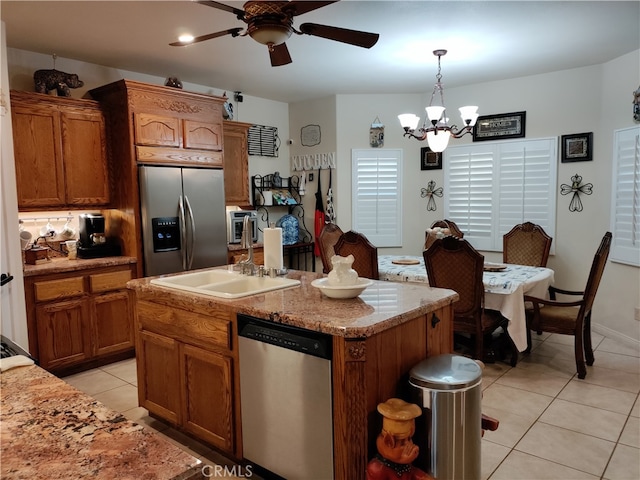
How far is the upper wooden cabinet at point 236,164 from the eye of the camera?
511 centimetres

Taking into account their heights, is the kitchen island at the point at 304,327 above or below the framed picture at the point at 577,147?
below

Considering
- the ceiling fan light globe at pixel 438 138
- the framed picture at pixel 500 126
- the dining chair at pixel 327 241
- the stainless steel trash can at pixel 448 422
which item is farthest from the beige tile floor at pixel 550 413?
the framed picture at pixel 500 126

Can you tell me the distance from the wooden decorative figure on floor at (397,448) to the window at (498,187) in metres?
3.94

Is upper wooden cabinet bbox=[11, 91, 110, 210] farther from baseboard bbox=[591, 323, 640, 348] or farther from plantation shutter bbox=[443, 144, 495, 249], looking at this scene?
baseboard bbox=[591, 323, 640, 348]

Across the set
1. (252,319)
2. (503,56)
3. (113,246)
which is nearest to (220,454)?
(252,319)

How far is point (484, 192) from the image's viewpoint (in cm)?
530

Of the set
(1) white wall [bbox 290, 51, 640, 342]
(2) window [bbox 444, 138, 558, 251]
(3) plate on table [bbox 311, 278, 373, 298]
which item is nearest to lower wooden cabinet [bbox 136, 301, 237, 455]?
(3) plate on table [bbox 311, 278, 373, 298]

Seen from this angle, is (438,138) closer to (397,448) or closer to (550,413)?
(550,413)

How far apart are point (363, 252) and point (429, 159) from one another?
2269 millimetres

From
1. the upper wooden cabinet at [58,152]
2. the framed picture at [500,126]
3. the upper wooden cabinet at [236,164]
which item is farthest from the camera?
the upper wooden cabinet at [236,164]

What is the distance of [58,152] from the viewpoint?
3.76 metres

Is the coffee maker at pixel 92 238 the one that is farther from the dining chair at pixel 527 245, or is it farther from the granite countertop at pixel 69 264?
the dining chair at pixel 527 245

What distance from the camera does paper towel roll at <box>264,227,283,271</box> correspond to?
2.71 meters

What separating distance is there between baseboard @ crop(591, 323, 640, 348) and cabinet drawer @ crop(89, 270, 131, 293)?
4.63 metres
